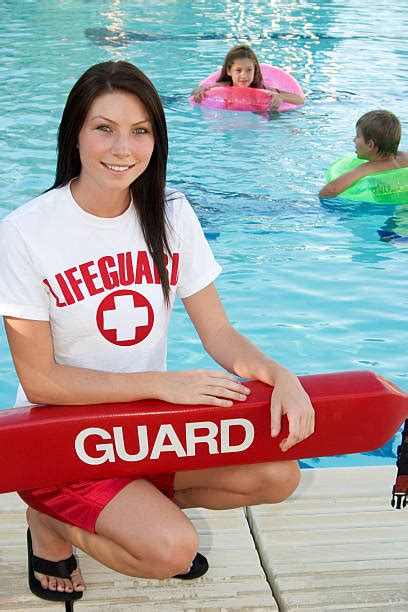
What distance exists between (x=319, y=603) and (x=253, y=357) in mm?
596

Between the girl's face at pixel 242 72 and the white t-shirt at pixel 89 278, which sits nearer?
the white t-shirt at pixel 89 278

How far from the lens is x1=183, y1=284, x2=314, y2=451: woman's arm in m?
2.00

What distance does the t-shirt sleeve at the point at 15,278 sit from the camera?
2.00 m

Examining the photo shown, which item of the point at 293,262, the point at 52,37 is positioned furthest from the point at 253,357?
the point at 52,37

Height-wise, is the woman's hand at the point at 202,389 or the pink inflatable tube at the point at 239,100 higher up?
the woman's hand at the point at 202,389

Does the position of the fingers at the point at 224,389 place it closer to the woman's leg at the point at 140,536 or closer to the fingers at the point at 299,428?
the fingers at the point at 299,428

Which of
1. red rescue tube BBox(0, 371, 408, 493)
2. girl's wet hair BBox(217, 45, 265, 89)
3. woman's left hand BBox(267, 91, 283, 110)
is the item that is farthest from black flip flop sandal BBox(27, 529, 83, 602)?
girl's wet hair BBox(217, 45, 265, 89)

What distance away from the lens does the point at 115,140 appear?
2035 millimetres

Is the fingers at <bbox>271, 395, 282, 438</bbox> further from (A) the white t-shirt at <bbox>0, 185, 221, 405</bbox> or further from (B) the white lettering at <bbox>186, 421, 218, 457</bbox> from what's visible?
(A) the white t-shirt at <bbox>0, 185, 221, 405</bbox>

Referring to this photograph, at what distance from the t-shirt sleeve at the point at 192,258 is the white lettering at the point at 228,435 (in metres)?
0.41

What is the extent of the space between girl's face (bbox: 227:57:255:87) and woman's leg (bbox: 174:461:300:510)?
6.74 m

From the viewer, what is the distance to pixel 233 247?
5344mm

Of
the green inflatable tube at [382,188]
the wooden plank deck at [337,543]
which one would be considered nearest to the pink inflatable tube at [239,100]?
the green inflatable tube at [382,188]

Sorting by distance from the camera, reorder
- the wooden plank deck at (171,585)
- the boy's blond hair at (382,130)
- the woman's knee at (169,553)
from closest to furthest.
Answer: the woman's knee at (169,553) → the wooden plank deck at (171,585) → the boy's blond hair at (382,130)
